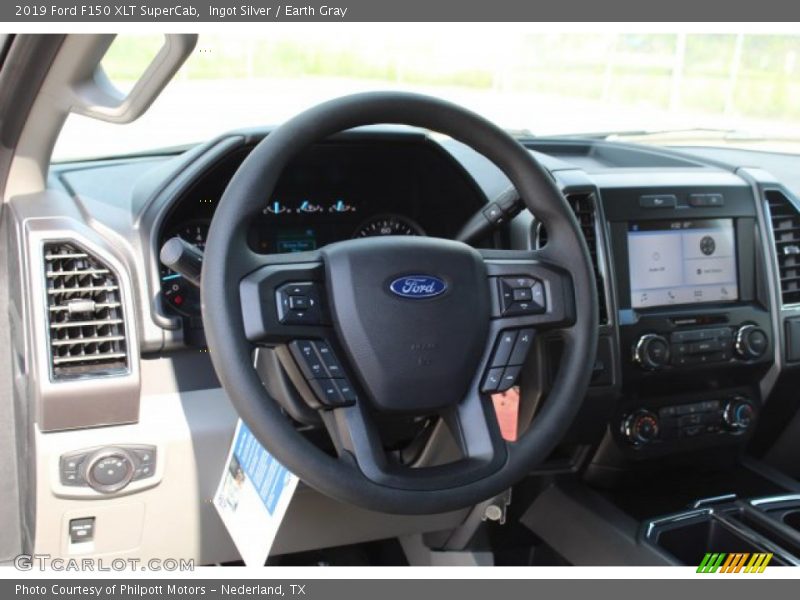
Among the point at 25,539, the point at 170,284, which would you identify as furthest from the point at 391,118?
the point at 25,539

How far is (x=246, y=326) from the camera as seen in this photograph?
129 cm

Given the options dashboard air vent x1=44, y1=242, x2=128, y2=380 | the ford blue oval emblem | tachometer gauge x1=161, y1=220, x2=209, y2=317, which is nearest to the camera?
the ford blue oval emblem

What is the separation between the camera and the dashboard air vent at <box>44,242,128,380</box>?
183 centimetres

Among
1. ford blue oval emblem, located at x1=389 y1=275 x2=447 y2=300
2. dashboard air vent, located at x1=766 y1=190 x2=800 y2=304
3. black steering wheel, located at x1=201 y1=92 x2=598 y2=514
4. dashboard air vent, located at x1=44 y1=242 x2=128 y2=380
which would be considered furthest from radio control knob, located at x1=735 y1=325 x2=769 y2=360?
dashboard air vent, located at x1=44 y1=242 x2=128 y2=380

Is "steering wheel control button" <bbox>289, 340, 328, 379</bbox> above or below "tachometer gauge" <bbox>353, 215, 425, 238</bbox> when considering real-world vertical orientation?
below

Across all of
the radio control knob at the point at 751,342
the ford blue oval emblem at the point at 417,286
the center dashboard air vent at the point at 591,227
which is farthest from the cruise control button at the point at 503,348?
the radio control knob at the point at 751,342

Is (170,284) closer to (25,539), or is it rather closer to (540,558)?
(25,539)

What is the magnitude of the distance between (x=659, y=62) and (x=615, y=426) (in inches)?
143

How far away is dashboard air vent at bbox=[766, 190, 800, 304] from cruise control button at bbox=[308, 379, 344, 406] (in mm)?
1539

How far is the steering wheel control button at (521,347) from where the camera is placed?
145 cm

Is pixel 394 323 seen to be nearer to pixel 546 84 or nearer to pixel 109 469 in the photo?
pixel 109 469

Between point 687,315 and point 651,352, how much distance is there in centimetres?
15

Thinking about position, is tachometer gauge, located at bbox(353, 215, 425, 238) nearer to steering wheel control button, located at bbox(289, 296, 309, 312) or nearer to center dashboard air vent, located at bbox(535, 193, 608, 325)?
center dashboard air vent, located at bbox(535, 193, 608, 325)

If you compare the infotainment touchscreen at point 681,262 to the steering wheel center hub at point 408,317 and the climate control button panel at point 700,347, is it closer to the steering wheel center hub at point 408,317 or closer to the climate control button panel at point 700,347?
the climate control button panel at point 700,347
